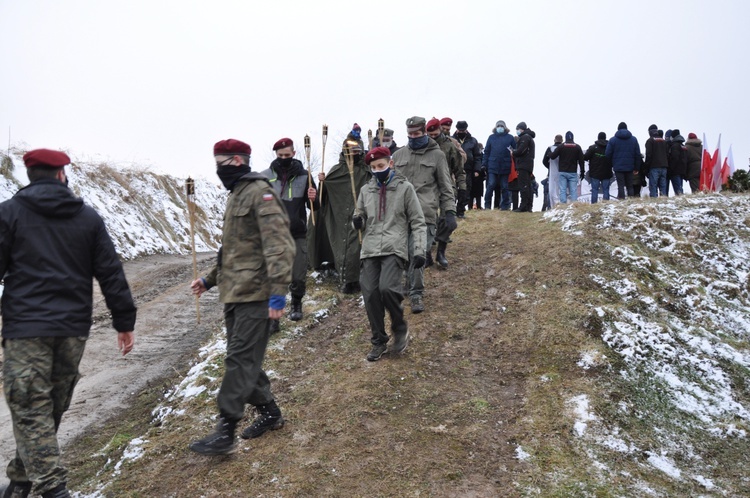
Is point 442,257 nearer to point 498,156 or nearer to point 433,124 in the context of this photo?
point 433,124

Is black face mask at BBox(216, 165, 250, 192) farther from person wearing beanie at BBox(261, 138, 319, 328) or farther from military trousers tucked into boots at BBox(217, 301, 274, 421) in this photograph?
person wearing beanie at BBox(261, 138, 319, 328)

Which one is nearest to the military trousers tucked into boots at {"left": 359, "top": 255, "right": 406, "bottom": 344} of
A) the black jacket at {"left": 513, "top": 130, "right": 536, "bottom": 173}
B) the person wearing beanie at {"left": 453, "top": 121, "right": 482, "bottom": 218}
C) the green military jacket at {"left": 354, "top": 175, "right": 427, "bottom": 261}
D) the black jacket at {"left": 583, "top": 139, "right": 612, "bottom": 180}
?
the green military jacket at {"left": 354, "top": 175, "right": 427, "bottom": 261}

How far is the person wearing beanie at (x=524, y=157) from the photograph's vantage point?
44.8ft

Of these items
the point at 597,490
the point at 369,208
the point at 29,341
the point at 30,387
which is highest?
the point at 369,208

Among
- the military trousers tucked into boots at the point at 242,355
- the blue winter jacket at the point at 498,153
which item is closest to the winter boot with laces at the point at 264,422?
the military trousers tucked into boots at the point at 242,355

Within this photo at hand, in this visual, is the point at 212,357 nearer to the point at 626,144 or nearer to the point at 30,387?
the point at 30,387

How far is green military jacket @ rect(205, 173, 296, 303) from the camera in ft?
14.2

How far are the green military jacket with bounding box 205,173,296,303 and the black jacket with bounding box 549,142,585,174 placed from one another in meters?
10.8

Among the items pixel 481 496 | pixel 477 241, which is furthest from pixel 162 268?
pixel 481 496

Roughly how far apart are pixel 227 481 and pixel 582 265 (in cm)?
596

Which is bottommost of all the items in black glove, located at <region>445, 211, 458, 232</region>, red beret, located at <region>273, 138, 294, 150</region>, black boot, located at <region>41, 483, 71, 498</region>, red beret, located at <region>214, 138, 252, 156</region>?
black boot, located at <region>41, 483, 71, 498</region>

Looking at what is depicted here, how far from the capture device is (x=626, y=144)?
13.4 m

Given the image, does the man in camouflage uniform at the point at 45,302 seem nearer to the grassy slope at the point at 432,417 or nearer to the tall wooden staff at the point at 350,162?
the grassy slope at the point at 432,417

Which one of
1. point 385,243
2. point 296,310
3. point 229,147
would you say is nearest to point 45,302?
point 229,147
